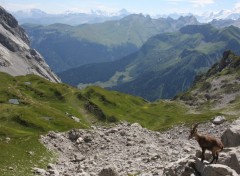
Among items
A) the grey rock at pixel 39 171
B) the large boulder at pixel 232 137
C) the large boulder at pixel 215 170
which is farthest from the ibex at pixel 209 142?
the grey rock at pixel 39 171

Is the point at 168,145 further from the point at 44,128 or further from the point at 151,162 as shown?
the point at 44,128

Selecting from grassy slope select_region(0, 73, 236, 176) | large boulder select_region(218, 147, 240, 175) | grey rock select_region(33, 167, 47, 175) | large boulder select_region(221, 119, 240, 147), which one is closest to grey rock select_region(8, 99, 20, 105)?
grassy slope select_region(0, 73, 236, 176)

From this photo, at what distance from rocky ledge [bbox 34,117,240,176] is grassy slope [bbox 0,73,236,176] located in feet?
9.57

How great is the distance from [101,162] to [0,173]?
13.6m

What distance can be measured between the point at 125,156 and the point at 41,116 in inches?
2752

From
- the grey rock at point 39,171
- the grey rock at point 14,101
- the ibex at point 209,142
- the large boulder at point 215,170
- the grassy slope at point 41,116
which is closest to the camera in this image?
the large boulder at point 215,170

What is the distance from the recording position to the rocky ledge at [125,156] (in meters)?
30.5

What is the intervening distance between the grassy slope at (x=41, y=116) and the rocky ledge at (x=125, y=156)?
9.57 ft

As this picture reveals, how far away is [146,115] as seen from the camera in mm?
193625

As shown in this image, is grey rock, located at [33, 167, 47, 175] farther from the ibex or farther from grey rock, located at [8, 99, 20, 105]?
grey rock, located at [8, 99, 20, 105]

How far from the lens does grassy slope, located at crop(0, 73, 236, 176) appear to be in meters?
47.7

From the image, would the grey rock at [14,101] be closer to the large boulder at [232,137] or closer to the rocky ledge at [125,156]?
the rocky ledge at [125,156]

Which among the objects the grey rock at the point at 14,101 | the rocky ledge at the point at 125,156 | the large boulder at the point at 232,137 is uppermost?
the large boulder at the point at 232,137

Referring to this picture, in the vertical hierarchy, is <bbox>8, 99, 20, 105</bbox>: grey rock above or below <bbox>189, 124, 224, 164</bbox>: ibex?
below
